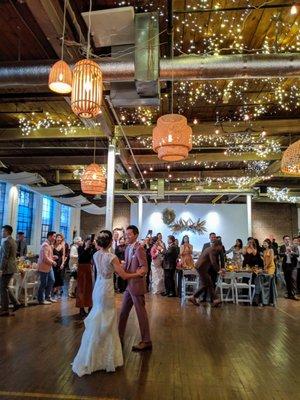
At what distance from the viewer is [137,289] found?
4.42 m

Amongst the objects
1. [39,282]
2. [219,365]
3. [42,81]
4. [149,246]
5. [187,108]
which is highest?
[187,108]

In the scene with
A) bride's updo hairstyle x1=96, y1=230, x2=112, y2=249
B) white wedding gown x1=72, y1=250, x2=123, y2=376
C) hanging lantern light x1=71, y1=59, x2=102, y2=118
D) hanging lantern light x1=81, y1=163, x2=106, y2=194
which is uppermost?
hanging lantern light x1=71, y1=59, x2=102, y2=118

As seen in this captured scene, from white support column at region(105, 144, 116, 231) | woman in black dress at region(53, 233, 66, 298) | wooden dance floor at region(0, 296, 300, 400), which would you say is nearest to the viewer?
wooden dance floor at region(0, 296, 300, 400)

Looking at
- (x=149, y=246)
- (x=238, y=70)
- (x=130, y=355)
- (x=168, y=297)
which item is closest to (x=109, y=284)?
(x=130, y=355)

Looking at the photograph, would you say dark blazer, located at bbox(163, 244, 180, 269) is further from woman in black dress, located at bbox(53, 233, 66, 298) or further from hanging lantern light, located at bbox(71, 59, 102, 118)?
hanging lantern light, located at bbox(71, 59, 102, 118)

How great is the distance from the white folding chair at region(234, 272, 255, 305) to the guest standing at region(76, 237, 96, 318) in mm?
3438

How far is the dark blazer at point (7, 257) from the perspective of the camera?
20.7 feet

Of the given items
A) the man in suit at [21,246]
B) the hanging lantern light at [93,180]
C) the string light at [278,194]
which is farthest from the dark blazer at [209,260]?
the string light at [278,194]

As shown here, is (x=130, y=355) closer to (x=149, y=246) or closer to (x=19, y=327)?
(x=19, y=327)

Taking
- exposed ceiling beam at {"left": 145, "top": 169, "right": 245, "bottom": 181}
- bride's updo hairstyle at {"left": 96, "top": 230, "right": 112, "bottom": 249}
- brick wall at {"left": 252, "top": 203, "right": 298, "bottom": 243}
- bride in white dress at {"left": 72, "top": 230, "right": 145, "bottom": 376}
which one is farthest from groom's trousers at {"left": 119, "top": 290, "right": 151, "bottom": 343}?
brick wall at {"left": 252, "top": 203, "right": 298, "bottom": 243}

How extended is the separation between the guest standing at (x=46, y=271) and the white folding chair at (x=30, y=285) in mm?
269

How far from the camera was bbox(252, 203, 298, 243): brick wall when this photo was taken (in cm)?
1669

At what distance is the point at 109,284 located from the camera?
3.85 meters

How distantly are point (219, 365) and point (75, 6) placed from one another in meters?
4.38
